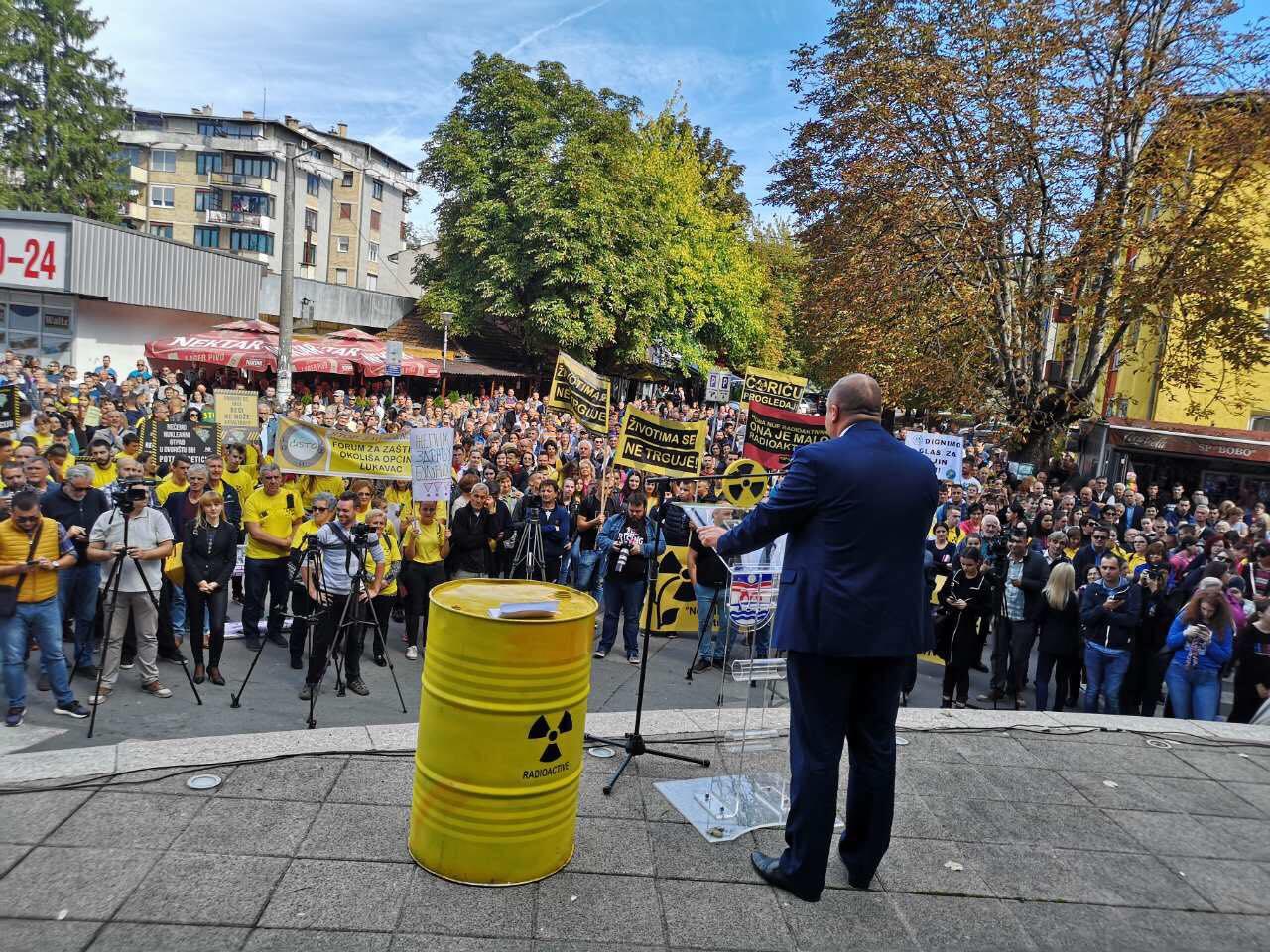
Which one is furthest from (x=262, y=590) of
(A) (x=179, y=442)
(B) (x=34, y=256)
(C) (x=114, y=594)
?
(B) (x=34, y=256)

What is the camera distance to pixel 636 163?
39094 millimetres

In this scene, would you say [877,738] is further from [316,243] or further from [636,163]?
[316,243]

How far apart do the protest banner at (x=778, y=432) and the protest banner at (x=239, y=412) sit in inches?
298

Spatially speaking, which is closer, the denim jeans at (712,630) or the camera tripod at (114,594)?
the camera tripod at (114,594)

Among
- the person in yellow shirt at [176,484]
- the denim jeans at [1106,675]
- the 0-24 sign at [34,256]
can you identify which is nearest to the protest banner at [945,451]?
the denim jeans at [1106,675]

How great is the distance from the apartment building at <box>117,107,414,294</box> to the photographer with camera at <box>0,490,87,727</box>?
6284 centimetres

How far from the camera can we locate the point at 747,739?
16.7 ft

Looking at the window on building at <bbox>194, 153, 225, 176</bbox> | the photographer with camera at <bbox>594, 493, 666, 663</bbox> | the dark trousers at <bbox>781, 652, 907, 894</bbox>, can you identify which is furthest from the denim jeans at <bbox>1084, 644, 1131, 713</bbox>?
the window on building at <bbox>194, 153, 225, 176</bbox>

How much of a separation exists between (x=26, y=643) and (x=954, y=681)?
8437 mm

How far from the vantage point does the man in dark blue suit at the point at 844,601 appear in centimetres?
356

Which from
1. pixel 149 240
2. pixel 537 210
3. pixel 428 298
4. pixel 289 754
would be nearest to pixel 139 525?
pixel 289 754

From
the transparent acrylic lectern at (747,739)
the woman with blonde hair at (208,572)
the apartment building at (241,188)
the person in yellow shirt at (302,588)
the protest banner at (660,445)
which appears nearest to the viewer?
the transparent acrylic lectern at (747,739)

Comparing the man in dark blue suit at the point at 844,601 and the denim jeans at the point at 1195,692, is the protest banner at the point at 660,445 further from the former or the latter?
the man in dark blue suit at the point at 844,601

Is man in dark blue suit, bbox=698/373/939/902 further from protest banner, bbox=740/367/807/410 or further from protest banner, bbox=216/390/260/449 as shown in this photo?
protest banner, bbox=216/390/260/449
